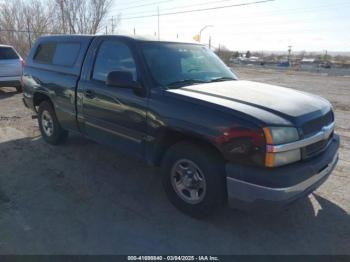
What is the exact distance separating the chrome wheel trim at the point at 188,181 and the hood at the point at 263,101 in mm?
726

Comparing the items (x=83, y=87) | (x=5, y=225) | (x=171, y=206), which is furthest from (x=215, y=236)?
(x=83, y=87)

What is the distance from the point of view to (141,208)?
3.68 m

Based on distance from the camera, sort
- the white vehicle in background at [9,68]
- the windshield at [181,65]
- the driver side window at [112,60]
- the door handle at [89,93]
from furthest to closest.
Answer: the white vehicle in background at [9,68]
the door handle at [89,93]
the driver side window at [112,60]
the windshield at [181,65]

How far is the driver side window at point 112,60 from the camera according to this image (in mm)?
3959

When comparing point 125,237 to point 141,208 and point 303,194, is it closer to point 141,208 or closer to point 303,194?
point 141,208

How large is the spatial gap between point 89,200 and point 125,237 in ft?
2.96

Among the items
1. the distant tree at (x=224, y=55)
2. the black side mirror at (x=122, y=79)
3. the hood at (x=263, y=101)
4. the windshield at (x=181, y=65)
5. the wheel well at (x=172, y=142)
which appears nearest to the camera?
the hood at (x=263, y=101)

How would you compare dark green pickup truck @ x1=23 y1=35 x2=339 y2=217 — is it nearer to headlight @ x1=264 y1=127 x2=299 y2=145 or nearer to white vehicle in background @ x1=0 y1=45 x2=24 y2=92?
headlight @ x1=264 y1=127 x2=299 y2=145

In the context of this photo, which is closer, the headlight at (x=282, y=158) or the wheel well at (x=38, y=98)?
the headlight at (x=282, y=158)

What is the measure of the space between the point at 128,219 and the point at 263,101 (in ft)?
6.14

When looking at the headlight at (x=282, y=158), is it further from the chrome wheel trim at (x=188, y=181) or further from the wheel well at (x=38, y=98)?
the wheel well at (x=38, y=98)

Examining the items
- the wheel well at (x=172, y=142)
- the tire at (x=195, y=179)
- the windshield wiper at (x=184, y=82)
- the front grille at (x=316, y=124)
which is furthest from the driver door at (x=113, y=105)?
the front grille at (x=316, y=124)

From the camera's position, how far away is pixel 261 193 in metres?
2.80

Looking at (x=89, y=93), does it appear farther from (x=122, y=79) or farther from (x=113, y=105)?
(x=122, y=79)
